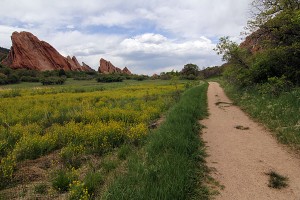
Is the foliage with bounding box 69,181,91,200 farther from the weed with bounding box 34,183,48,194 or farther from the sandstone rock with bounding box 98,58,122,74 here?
the sandstone rock with bounding box 98,58,122,74

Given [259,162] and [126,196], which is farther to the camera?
[259,162]

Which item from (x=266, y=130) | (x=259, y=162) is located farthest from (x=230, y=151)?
(x=266, y=130)

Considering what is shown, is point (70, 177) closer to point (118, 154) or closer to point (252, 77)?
point (118, 154)

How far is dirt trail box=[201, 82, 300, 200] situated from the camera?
4699mm

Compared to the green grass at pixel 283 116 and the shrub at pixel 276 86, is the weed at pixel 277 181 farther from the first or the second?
the shrub at pixel 276 86

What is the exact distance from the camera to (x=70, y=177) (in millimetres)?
5488

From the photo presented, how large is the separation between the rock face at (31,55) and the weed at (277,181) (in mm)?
106734

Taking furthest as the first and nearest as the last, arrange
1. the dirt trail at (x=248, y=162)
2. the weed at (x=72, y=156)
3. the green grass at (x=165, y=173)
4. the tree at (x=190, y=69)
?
the tree at (x=190, y=69), the weed at (x=72, y=156), the dirt trail at (x=248, y=162), the green grass at (x=165, y=173)

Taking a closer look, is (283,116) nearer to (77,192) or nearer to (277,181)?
(277,181)

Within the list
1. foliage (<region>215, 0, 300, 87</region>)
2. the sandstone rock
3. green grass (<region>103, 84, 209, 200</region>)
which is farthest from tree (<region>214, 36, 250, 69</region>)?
the sandstone rock

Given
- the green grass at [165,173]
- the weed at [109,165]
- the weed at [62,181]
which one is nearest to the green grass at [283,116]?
the green grass at [165,173]

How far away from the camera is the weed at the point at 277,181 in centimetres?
492

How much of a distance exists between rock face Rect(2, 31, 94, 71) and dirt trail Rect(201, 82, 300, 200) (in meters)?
104

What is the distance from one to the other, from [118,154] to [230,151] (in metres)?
3.14
